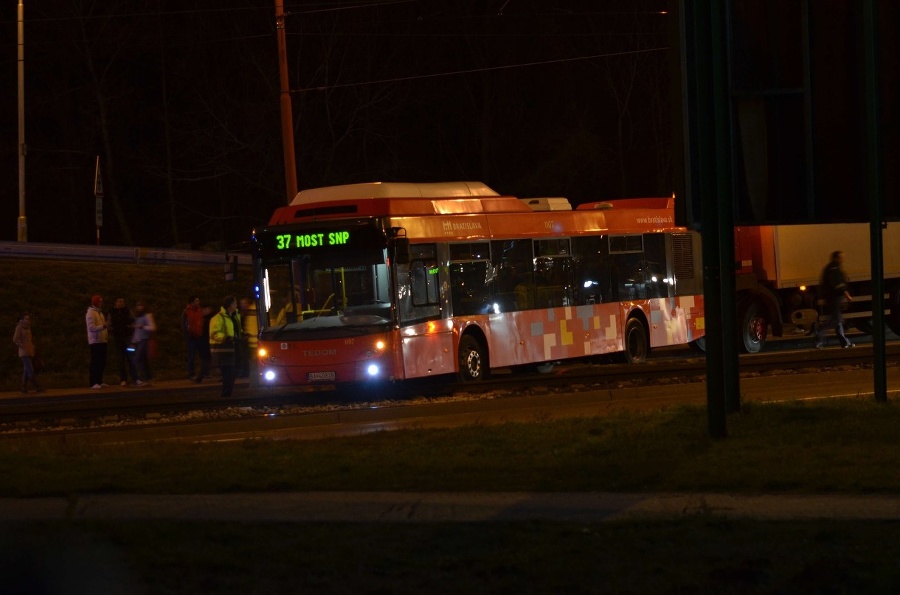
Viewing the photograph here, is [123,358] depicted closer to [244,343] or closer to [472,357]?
[244,343]

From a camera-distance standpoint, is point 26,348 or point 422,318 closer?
point 422,318

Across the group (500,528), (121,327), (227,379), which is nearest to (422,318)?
(227,379)

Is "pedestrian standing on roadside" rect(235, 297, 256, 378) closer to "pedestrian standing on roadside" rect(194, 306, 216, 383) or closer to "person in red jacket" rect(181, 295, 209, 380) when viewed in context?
"person in red jacket" rect(181, 295, 209, 380)

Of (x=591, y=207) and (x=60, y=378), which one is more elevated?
(x=591, y=207)

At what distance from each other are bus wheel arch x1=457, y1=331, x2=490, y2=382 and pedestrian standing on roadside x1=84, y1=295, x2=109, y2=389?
7.11 metres

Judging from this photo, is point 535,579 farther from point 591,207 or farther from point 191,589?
point 591,207

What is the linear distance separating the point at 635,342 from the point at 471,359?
16.6ft

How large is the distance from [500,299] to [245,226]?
32630 mm

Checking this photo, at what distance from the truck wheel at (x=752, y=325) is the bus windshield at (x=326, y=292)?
11.2 metres

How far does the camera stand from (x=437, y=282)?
20672mm

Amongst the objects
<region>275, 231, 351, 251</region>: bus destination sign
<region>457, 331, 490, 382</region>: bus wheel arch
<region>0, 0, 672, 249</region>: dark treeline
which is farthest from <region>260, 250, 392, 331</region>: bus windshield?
<region>0, 0, 672, 249</region>: dark treeline

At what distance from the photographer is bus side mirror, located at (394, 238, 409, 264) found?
1942cm

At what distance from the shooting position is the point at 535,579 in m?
7.29

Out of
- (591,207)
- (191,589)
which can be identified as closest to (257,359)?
(591,207)
